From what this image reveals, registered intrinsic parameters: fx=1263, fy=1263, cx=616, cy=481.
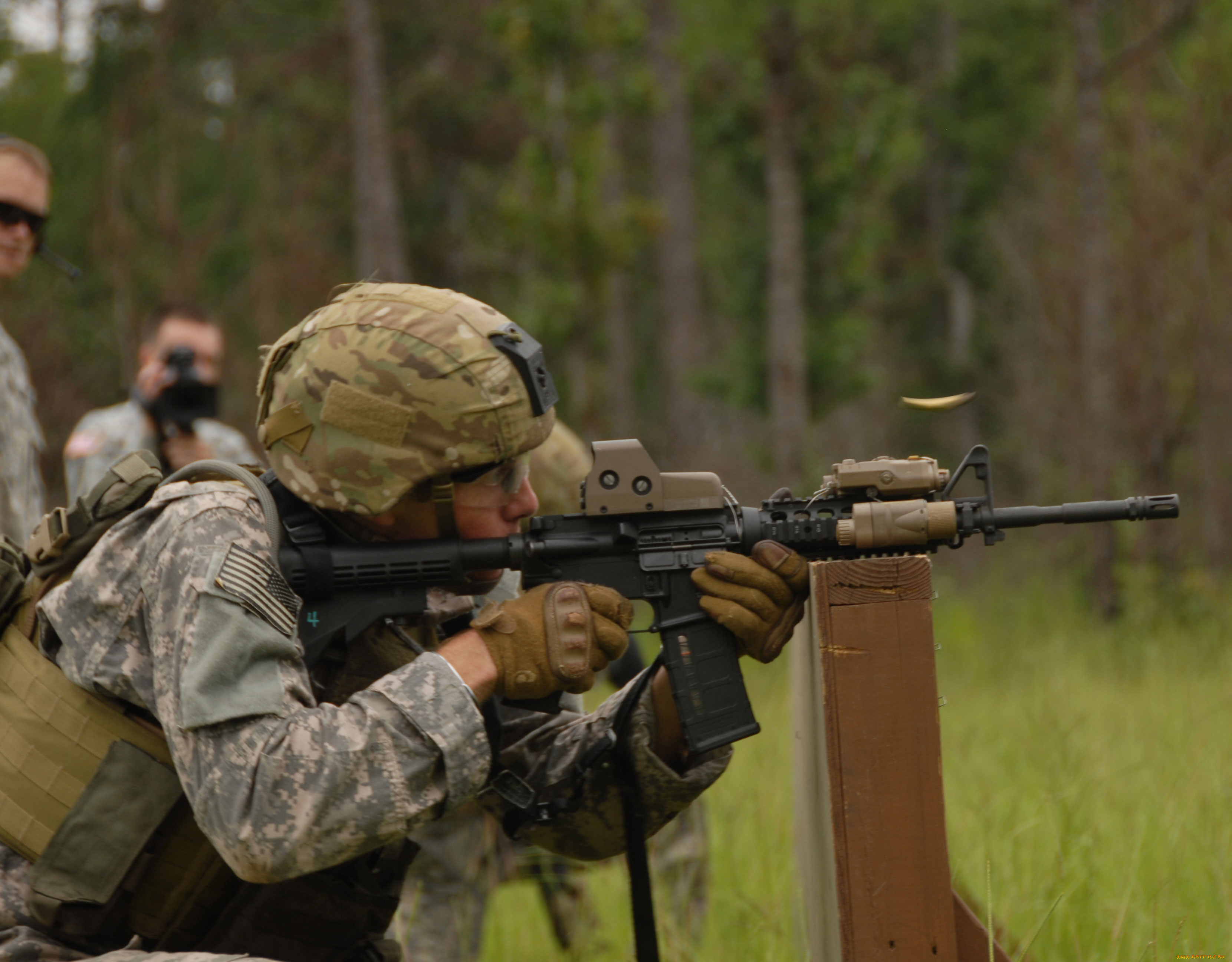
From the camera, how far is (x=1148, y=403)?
1048cm

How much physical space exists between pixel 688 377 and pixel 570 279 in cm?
320

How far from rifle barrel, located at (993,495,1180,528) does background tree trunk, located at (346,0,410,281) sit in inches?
498

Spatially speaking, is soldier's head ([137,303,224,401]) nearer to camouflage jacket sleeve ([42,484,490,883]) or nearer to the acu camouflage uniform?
the acu camouflage uniform

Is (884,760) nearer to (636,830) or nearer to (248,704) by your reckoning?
(636,830)

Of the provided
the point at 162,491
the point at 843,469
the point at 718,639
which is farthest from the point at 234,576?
the point at 843,469

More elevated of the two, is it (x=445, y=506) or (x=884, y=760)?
(x=445, y=506)

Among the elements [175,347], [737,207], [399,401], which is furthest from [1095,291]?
[399,401]

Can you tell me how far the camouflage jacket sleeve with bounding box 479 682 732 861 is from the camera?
268 centimetres

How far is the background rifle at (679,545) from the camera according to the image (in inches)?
95.9

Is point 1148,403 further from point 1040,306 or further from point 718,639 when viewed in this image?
point 718,639

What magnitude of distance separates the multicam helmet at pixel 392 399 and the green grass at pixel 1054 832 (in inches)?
61.5

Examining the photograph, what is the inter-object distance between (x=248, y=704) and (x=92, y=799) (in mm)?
390

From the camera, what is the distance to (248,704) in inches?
82.2

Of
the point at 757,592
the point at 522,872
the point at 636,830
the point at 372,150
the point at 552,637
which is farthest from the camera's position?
the point at 372,150
